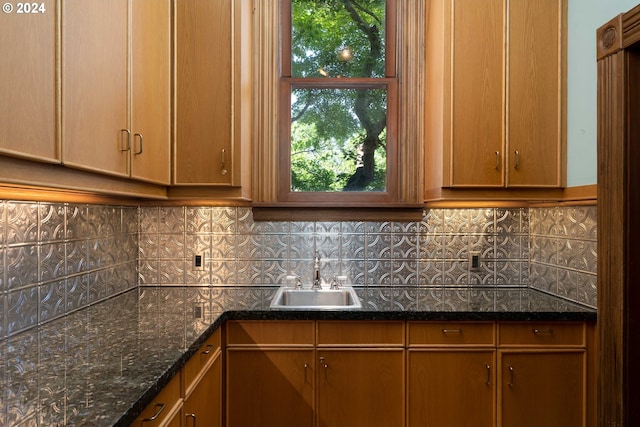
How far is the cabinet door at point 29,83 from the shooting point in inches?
36.6

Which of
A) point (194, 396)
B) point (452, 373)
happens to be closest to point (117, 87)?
point (194, 396)

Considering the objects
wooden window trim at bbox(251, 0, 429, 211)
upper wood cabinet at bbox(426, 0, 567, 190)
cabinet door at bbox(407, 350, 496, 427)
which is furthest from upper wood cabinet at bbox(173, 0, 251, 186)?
cabinet door at bbox(407, 350, 496, 427)

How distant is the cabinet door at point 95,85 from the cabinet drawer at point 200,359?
75 cm

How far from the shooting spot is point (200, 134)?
2.04m

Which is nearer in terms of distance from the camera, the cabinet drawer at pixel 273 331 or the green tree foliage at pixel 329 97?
the cabinet drawer at pixel 273 331

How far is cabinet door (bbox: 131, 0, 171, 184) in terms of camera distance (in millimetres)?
1632

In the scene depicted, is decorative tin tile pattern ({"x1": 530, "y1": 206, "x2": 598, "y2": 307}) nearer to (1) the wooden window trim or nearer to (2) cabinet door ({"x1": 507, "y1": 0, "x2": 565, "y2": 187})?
(2) cabinet door ({"x1": 507, "y1": 0, "x2": 565, "y2": 187})

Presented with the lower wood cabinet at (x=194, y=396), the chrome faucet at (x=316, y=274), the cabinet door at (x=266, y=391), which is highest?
the chrome faucet at (x=316, y=274)

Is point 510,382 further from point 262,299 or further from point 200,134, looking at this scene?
point 200,134

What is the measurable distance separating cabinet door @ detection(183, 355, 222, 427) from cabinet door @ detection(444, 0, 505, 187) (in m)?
1.50

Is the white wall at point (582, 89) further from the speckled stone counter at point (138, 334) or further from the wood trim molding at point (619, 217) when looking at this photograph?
the speckled stone counter at point (138, 334)

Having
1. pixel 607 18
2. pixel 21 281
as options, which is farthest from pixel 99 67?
pixel 607 18

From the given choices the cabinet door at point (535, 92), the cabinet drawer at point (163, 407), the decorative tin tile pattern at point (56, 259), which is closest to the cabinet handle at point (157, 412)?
the cabinet drawer at point (163, 407)

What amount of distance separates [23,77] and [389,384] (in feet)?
6.05
